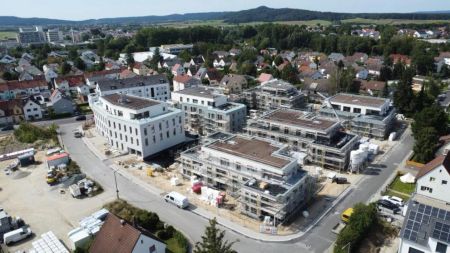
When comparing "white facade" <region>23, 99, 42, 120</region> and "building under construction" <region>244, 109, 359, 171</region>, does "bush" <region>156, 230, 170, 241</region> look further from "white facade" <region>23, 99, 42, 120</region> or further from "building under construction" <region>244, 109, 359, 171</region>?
"white facade" <region>23, 99, 42, 120</region>

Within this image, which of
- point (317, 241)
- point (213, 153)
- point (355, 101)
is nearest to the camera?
point (317, 241)

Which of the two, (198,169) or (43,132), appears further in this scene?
(43,132)

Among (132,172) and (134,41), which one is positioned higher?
(134,41)

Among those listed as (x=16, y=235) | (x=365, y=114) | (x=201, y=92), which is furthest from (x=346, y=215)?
(x=201, y=92)

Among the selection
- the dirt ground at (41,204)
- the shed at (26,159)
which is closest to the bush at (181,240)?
the dirt ground at (41,204)

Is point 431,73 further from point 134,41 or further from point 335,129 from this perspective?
point 134,41

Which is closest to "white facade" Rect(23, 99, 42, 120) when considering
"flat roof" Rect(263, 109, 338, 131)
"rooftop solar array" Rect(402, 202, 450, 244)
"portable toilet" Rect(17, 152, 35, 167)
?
"portable toilet" Rect(17, 152, 35, 167)

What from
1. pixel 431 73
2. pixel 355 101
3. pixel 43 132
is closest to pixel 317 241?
pixel 355 101
